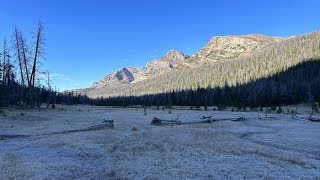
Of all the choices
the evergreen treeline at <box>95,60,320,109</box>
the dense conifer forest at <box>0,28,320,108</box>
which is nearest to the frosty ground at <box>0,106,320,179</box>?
the dense conifer forest at <box>0,28,320,108</box>

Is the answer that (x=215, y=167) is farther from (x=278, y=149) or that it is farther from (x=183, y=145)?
(x=278, y=149)

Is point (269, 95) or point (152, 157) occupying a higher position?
point (269, 95)

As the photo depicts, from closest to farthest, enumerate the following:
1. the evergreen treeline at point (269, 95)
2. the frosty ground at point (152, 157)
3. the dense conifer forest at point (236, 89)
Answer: the frosty ground at point (152, 157)
the dense conifer forest at point (236, 89)
the evergreen treeline at point (269, 95)

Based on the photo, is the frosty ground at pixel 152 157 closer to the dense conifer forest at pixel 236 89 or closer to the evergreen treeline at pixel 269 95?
the dense conifer forest at pixel 236 89

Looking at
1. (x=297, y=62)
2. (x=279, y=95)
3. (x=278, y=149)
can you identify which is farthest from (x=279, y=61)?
(x=278, y=149)

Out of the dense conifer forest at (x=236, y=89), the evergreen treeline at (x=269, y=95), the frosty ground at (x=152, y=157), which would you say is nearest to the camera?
the frosty ground at (x=152, y=157)

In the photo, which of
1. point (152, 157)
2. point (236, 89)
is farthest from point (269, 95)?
point (152, 157)

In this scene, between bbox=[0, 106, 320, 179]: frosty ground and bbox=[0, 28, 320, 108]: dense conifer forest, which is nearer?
bbox=[0, 106, 320, 179]: frosty ground

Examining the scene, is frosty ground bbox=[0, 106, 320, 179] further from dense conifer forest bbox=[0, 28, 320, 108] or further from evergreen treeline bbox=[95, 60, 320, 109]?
evergreen treeline bbox=[95, 60, 320, 109]

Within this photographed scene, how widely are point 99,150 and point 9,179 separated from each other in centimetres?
606

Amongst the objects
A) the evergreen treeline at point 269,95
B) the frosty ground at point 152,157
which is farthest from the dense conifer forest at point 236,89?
the frosty ground at point 152,157

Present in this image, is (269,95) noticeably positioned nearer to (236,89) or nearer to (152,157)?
(236,89)

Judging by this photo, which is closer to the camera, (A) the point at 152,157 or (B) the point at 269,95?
(A) the point at 152,157

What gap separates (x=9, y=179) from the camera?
11.5 metres
